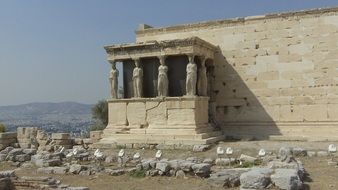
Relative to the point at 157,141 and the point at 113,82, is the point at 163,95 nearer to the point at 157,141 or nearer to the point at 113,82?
the point at 157,141

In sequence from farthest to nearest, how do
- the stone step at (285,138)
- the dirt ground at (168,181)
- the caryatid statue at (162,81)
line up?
the caryatid statue at (162,81), the stone step at (285,138), the dirt ground at (168,181)

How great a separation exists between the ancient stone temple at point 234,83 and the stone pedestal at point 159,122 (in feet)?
0.14

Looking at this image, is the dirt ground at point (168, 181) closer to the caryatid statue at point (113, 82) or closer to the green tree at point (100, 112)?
the caryatid statue at point (113, 82)

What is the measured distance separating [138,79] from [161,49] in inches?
64.4

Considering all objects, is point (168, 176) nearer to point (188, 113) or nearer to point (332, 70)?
point (188, 113)

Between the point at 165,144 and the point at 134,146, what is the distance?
1398mm

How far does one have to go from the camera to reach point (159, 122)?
769 inches

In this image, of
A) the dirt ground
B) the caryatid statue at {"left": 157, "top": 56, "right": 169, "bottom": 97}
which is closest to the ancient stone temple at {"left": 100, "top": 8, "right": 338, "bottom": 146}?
the caryatid statue at {"left": 157, "top": 56, "right": 169, "bottom": 97}

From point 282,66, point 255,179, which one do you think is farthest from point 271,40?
point 255,179

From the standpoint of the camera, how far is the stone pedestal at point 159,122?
18.6 metres

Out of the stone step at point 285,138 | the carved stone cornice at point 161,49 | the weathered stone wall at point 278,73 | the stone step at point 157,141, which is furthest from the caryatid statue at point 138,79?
the stone step at point 285,138

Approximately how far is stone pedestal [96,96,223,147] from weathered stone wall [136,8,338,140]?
1672 mm

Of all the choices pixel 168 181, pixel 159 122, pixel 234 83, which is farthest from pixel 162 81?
pixel 168 181

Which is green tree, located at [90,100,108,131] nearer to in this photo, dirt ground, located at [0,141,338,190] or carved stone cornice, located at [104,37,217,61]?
carved stone cornice, located at [104,37,217,61]
